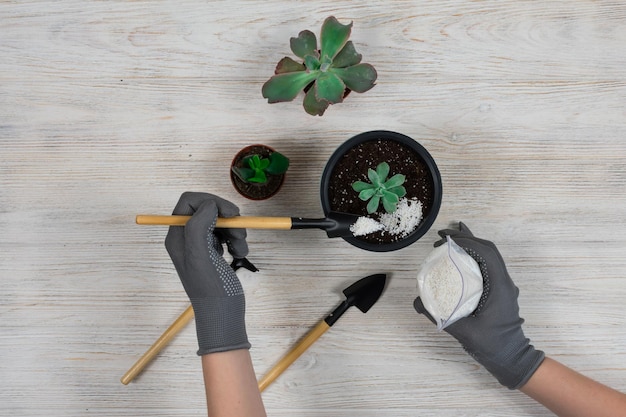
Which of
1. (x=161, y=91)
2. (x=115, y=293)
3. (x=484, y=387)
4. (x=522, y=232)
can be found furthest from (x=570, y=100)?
(x=115, y=293)

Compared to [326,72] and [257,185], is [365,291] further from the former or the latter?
[326,72]

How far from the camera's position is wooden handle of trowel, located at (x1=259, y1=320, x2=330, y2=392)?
0.87 metres

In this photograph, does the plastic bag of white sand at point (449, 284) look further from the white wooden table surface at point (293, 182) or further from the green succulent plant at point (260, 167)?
the green succulent plant at point (260, 167)

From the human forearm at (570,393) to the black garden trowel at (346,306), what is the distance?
27cm

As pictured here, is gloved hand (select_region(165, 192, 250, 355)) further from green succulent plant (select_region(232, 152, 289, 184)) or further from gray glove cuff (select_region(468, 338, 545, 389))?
gray glove cuff (select_region(468, 338, 545, 389))

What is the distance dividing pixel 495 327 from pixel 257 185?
1.38 ft

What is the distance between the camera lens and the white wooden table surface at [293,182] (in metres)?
0.88

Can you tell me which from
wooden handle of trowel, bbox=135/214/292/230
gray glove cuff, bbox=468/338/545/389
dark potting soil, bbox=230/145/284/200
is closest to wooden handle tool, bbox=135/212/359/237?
wooden handle of trowel, bbox=135/214/292/230

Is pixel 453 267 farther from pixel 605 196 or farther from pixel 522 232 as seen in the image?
pixel 605 196

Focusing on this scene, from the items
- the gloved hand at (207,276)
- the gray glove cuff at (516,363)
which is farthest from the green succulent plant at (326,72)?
the gray glove cuff at (516,363)

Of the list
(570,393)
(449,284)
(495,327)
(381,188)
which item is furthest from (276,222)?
(570,393)

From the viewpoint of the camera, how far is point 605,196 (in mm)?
883

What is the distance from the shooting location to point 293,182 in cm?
89

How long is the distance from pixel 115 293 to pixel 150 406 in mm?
200
